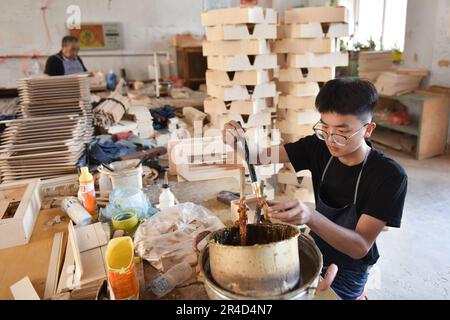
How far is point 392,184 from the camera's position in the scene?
4.75 feet

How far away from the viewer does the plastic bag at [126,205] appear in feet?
5.89

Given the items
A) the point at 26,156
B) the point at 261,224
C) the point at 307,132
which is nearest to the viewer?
the point at 261,224

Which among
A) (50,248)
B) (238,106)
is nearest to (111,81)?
(238,106)

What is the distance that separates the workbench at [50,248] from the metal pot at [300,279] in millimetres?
125

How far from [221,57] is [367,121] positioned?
183 centimetres

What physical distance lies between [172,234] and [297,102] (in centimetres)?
212

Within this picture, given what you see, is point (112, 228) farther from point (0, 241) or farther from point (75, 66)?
point (75, 66)

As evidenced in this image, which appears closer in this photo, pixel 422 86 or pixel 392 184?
pixel 392 184

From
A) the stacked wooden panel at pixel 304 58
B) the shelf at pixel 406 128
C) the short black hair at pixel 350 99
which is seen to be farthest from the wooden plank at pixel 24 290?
the shelf at pixel 406 128

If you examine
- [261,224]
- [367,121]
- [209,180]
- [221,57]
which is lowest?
[209,180]

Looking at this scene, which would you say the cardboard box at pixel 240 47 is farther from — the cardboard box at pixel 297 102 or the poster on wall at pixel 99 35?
the poster on wall at pixel 99 35

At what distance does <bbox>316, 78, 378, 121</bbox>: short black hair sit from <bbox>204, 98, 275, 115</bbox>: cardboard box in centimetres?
170

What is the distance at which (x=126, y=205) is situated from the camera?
1796mm
